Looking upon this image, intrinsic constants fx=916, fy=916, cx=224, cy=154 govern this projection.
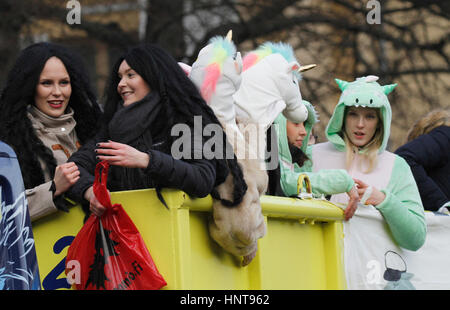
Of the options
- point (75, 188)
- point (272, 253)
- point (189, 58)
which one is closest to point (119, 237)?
point (75, 188)

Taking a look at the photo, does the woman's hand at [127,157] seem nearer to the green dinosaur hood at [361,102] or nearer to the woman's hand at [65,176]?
the woman's hand at [65,176]

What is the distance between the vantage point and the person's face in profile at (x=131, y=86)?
162 inches

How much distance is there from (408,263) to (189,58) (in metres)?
6.05

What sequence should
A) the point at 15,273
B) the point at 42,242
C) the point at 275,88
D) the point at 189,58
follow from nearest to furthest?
the point at 15,273 < the point at 42,242 < the point at 275,88 < the point at 189,58

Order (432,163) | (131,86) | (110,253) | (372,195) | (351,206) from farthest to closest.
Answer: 1. (432,163)
2. (372,195)
3. (351,206)
4. (131,86)
5. (110,253)

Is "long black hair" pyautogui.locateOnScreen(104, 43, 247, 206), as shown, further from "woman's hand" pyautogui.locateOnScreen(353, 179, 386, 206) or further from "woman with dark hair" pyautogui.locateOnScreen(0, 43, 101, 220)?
"woman's hand" pyautogui.locateOnScreen(353, 179, 386, 206)

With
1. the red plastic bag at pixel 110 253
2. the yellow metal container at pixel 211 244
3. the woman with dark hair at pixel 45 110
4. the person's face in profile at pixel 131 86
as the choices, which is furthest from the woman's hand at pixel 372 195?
the red plastic bag at pixel 110 253

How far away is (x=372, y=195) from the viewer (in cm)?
539

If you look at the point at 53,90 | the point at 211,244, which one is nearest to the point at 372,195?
the point at 211,244

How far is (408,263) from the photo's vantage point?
5684 millimetres

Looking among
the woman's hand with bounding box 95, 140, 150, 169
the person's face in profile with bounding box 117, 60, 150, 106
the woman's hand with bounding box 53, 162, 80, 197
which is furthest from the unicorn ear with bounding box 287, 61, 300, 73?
the woman's hand with bounding box 95, 140, 150, 169

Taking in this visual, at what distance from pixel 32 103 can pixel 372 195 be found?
80.4 inches

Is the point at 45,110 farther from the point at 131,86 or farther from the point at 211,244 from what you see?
the point at 211,244

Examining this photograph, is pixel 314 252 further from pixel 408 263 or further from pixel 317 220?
pixel 408 263
